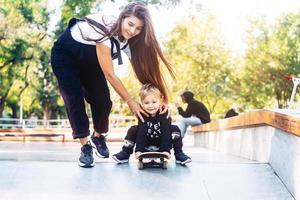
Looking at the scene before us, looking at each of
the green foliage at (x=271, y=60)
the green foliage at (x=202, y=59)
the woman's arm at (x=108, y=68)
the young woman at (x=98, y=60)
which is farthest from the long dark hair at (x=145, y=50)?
the green foliage at (x=202, y=59)

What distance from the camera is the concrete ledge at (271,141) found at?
10.6ft

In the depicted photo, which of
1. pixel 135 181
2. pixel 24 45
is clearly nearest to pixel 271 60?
pixel 24 45

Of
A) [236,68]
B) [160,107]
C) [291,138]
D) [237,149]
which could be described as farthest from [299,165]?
[236,68]

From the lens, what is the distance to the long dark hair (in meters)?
3.90

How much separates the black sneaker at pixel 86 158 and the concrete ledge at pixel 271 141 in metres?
1.51

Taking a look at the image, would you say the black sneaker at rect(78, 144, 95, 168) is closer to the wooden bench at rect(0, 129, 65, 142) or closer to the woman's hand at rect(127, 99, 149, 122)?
the woman's hand at rect(127, 99, 149, 122)

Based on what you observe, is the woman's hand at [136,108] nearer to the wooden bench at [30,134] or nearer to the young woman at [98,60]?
the young woman at [98,60]

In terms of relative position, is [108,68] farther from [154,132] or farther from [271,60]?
[271,60]

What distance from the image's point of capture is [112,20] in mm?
4062

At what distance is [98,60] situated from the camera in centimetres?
419

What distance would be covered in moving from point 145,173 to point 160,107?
28.9 inches

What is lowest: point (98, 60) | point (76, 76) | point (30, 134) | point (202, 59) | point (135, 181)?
point (30, 134)

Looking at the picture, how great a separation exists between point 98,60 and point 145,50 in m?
0.41

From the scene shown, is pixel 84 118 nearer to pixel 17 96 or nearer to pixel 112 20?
pixel 112 20
